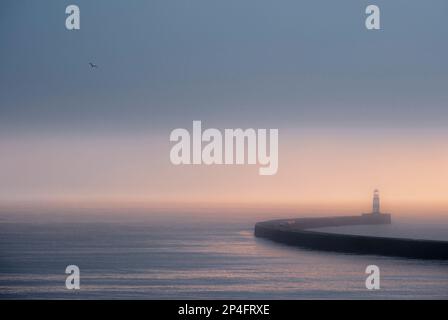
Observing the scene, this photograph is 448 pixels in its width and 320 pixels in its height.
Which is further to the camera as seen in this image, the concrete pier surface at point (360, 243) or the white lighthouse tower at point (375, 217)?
the white lighthouse tower at point (375, 217)

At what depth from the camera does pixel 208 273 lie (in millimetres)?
33938

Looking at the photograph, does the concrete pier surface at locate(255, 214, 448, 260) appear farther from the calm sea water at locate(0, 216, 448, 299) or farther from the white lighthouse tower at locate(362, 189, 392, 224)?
the white lighthouse tower at locate(362, 189, 392, 224)

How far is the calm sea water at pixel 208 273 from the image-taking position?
27359 mm

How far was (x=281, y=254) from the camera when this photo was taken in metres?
40.8

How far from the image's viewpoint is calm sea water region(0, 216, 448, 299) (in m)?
27.4

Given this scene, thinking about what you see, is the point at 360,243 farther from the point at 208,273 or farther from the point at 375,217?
the point at 375,217

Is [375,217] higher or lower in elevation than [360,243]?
lower

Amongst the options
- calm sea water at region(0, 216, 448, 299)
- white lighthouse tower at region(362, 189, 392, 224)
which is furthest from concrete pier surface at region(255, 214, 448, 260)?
white lighthouse tower at region(362, 189, 392, 224)

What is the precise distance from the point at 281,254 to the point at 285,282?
10.3 metres

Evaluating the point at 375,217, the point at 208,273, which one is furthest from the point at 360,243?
the point at 375,217

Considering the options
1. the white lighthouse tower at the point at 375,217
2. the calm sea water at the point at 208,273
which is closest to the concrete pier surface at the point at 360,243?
the calm sea water at the point at 208,273

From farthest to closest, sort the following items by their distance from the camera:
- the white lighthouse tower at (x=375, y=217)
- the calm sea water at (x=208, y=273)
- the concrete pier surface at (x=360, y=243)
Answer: the white lighthouse tower at (x=375, y=217) → the concrete pier surface at (x=360, y=243) → the calm sea water at (x=208, y=273)

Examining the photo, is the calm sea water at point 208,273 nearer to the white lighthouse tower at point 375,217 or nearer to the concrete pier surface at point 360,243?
the concrete pier surface at point 360,243
